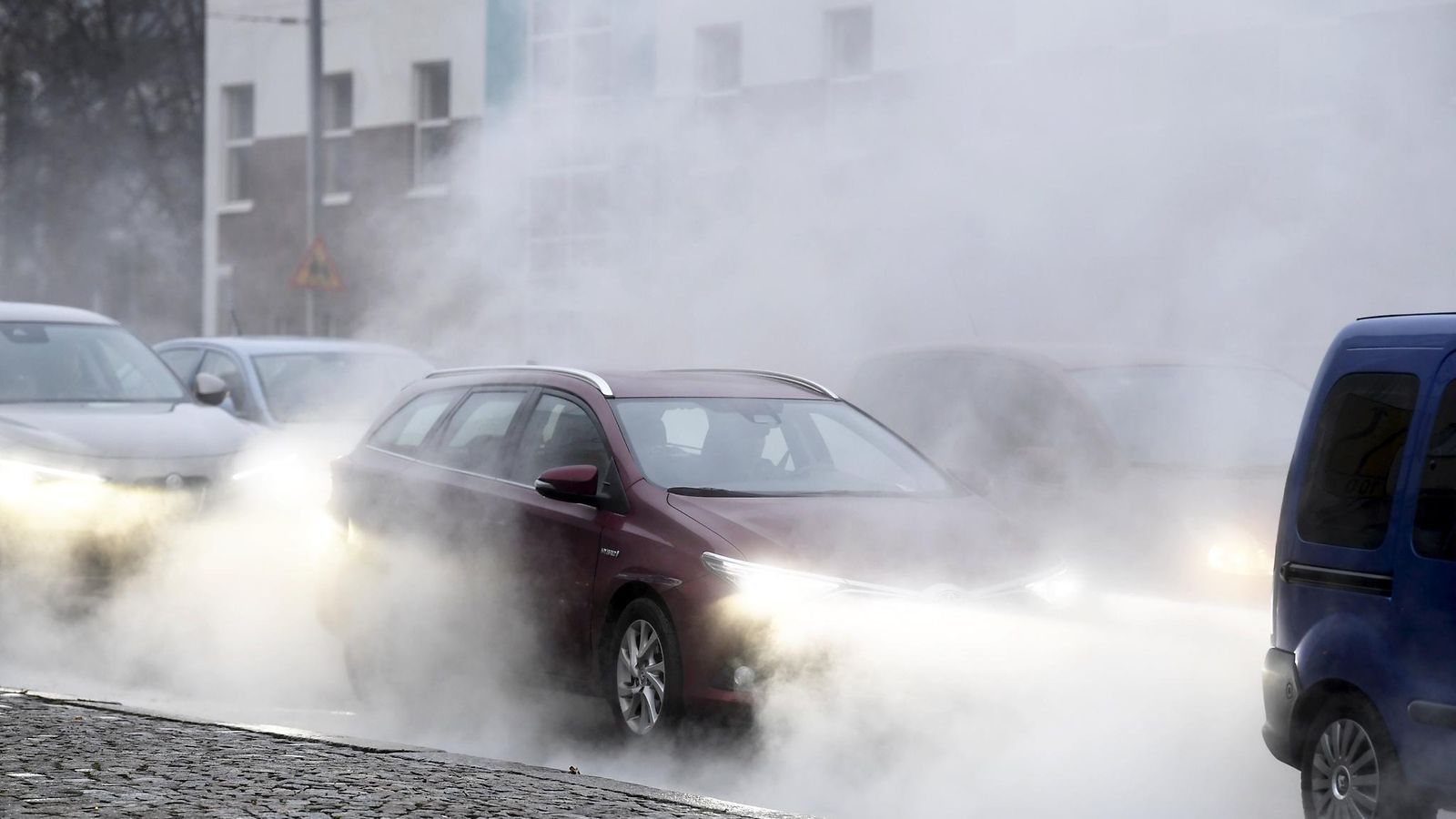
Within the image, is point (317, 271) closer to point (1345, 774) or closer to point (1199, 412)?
point (1199, 412)

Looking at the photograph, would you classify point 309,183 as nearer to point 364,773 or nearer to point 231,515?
point 231,515

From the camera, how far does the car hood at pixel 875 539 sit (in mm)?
6848

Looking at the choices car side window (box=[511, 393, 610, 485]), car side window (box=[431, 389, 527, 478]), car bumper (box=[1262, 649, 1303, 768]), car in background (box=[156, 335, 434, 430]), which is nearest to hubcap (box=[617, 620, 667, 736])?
car side window (box=[511, 393, 610, 485])

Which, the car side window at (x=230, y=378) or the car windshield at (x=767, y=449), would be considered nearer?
the car windshield at (x=767, y=449)

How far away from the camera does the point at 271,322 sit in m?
30.3

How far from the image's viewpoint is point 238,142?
97.7ft

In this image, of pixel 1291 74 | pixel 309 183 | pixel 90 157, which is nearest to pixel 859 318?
pixel 1291 74

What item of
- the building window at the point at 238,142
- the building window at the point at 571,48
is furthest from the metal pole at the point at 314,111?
the building window at the point at 571,48

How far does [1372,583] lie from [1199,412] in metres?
3.93

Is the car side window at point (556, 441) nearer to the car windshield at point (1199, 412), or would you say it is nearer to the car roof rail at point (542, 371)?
the car roof rail at point (542, 371)

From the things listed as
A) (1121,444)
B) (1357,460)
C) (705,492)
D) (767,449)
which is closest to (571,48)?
(1121,444)

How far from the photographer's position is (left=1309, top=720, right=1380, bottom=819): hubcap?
536 centimetres

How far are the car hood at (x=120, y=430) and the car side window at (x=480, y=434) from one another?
2.32m

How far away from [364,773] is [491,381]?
3.00 m
